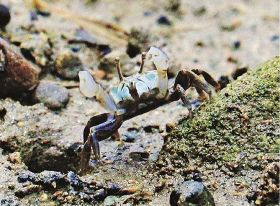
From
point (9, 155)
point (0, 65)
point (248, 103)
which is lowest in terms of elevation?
point (9, 155)

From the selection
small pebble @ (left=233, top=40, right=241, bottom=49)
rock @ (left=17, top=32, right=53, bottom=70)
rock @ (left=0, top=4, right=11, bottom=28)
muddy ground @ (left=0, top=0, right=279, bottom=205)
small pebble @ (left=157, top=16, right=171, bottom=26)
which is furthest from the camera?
small pebble @ (left=157, top=16, right=171, bottom=26)

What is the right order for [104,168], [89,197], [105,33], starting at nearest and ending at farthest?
1. [89,197]
2. [104,168]
3. [105,33]

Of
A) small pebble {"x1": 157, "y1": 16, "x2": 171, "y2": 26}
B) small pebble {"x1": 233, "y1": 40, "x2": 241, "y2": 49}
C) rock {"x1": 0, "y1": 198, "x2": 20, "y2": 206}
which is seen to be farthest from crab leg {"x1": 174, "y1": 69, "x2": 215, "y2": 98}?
small pebble {"x1": 157, "y1": 16, "x2": 171, "y2": 26}

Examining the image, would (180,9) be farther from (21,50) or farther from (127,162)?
(127,162)

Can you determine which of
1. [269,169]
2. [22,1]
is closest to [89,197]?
[269,169]

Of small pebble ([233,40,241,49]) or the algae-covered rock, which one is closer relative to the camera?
the algae-covered rock

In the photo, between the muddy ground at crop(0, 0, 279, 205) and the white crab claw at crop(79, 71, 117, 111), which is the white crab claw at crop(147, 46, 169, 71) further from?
the muddy ground at crop(0, 0, 279, 205)

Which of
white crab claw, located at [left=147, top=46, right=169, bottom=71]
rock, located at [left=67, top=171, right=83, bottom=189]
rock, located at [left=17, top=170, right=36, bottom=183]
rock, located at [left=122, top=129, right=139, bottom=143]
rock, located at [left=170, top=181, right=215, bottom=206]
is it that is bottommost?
rock, located at [left=17, top=170, right=36, bottom=183]
